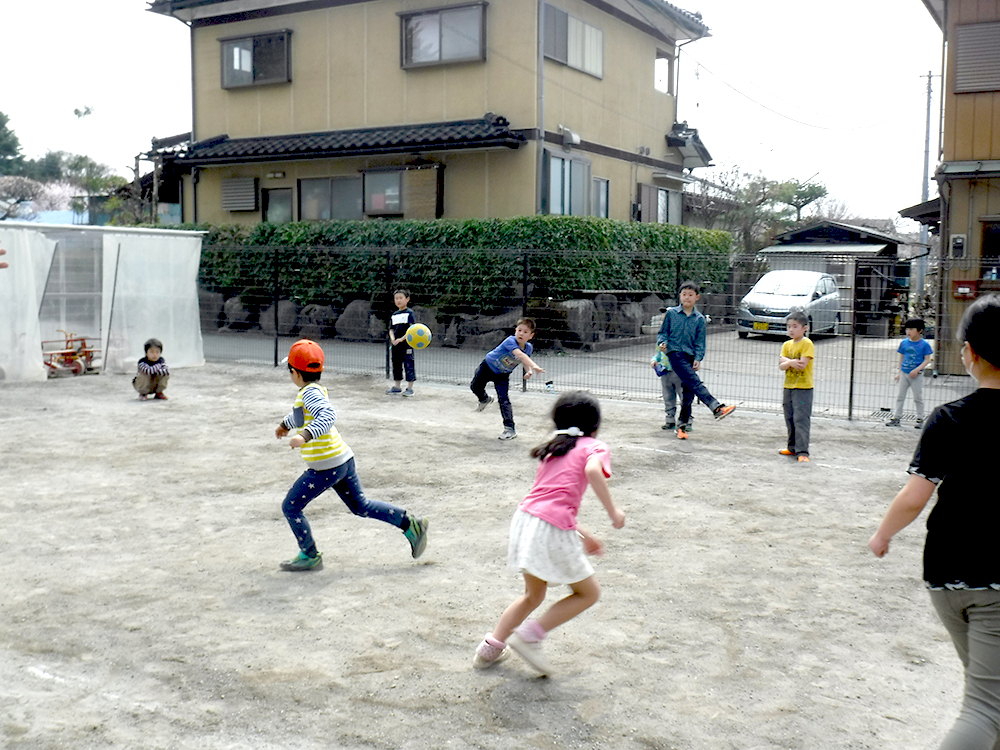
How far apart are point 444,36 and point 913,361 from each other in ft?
44.0

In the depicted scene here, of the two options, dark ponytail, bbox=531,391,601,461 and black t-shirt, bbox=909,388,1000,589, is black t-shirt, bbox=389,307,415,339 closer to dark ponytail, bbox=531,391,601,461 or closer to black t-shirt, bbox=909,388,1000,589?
dark ponytail, bbox=531,391,601,461

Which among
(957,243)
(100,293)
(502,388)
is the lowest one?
(502,388)

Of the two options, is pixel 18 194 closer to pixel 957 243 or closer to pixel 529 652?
pixel 957 243

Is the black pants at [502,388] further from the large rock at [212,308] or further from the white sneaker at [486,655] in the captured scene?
the large rock at [212,308]

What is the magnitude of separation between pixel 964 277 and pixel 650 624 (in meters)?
12.0

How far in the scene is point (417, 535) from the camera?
18.0 ft

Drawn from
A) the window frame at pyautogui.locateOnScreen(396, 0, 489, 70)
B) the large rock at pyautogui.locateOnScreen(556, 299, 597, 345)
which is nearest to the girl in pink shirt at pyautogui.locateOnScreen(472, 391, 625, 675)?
the large rock at pyautogui.locateOnScreen(556, 299, 597, 345)

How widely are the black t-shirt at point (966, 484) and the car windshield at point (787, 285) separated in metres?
18.6

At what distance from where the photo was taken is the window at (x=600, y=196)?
2181 cm

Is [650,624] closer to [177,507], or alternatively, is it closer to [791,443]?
[177,507]

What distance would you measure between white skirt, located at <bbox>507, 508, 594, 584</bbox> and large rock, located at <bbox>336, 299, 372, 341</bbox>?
50.2 ft

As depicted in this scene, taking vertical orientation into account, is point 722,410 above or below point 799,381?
below

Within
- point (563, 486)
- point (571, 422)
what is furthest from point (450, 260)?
point (563, 486)

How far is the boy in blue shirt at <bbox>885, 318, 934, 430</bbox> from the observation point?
10133 mm
